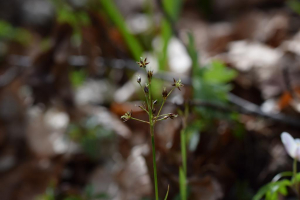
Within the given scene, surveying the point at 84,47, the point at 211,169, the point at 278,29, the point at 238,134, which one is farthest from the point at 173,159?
the point at 278,29

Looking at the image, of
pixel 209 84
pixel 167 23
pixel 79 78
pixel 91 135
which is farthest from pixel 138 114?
pixel 79 78

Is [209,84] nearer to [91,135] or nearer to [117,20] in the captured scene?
[91,135]

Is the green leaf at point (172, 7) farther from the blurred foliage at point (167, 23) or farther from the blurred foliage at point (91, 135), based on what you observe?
the blurred foliage at point (91, 135)

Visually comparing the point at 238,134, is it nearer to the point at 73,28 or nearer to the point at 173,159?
the point at 173,159

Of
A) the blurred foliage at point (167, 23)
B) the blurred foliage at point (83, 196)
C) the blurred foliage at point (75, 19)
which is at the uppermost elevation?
the blurred foliage at point (75, 19)

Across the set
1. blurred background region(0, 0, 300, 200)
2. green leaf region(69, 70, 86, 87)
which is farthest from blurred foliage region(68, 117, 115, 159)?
green leaf region(69, 70, 86, 87)

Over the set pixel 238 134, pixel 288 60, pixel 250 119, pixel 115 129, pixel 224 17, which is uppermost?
pixel 224 17

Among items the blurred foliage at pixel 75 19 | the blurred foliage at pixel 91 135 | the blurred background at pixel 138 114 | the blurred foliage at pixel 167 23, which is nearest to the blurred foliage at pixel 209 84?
the blurred background at pixel 138 114

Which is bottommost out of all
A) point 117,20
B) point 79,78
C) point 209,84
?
point 209,84
